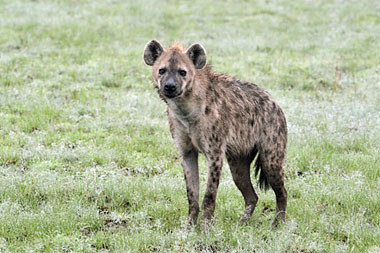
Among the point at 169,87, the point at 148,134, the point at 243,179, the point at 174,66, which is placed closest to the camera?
the point at 169,87

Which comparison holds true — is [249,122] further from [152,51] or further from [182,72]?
[152,51]

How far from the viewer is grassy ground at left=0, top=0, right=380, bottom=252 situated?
15.6 ft

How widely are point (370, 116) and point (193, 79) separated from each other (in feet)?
14.7

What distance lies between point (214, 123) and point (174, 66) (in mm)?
654

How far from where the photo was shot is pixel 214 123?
4844 mm

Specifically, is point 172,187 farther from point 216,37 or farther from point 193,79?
point 216,37

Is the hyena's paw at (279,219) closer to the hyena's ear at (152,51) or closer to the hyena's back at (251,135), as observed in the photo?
the hyena's back at (251,135)

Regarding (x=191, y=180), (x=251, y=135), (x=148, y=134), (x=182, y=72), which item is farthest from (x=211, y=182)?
(x=148, y=134)

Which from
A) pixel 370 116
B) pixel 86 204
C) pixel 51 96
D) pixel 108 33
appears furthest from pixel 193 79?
pixel 108 33

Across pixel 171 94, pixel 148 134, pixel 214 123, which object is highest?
pixel 171 94

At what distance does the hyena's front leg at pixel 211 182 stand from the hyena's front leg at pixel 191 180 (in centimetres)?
14

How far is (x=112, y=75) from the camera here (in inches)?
426

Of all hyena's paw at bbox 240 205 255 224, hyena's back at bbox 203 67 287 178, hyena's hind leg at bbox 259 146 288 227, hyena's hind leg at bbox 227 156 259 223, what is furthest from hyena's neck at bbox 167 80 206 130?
hyena's paw at bbox 240 205 255 224

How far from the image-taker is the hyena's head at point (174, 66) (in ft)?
14.9
